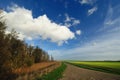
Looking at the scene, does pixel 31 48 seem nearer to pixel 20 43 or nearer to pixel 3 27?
pixel 20 43

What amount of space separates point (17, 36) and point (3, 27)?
14.8 meters

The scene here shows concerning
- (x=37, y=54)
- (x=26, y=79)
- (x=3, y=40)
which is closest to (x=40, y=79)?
(x=26, y=79)

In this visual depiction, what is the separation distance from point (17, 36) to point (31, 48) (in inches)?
2244

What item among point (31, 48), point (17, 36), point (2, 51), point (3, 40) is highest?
point (31, 48)

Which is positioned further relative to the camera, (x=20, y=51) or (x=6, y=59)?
(x=20, y=51)

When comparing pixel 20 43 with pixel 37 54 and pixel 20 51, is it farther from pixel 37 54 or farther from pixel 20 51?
pixel 37 54

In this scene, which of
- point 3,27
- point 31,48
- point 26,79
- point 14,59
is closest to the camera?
point 26,79

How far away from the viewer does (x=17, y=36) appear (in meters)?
37.0

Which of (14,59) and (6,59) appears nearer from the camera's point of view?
(6,59)

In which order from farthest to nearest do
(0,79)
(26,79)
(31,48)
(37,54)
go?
(37,54) → (31,48) → (0,79) → (26,79)

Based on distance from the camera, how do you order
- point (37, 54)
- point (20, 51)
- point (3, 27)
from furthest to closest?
point (37, 54) → point (20, 51) → point (3, 27)

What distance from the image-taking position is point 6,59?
23.0 metres

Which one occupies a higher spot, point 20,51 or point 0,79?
point 20,51

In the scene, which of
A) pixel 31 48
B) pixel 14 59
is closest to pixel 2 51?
pixel 14 59
